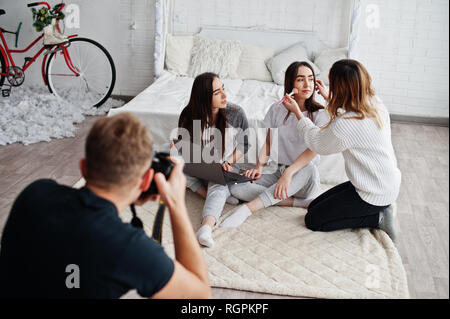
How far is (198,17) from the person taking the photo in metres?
5.02

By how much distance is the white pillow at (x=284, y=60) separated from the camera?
15.0 ft

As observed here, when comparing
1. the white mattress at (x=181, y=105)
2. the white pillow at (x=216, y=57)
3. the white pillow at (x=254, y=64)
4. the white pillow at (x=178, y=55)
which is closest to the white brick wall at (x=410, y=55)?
the white pillow at (x=254, y=64)

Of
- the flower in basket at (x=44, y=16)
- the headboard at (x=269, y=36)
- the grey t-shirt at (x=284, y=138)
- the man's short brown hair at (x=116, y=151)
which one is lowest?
the grey t-shirt at (x=284, y=138)

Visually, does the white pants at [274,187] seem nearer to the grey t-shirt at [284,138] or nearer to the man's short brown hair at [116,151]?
the grey t-shirt at [284,138]

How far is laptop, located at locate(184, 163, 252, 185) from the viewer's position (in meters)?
2.69

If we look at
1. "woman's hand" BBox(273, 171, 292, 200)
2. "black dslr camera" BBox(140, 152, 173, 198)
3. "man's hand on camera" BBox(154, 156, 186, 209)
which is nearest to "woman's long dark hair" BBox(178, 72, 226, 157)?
"woman's hand" BBox(273, 171, 292, 200)

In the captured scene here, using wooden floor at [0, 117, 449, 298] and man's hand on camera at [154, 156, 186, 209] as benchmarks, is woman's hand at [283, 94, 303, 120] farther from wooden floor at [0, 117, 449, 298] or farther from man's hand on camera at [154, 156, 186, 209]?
man's hand on camera at [154, 156, 186, 209]

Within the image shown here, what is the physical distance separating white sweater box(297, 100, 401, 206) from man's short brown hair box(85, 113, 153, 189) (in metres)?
1.32

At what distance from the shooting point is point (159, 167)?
4.34ft

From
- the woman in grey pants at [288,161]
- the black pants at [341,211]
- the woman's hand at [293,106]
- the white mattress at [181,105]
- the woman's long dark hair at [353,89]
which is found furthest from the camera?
the white mattress at [181,105]

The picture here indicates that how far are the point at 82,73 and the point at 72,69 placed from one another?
0.42ft

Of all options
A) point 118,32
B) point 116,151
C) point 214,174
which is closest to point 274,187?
point 214,174

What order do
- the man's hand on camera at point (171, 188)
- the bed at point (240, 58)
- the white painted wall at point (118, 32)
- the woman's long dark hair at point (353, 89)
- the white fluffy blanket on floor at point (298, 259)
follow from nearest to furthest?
the man's hand on camera at point (171, 188), the white fluffy blanket on floor at point (298, 259), the woman's long dark hair at point (353, 89), the bed at point (240, 58), the white painted wall at point (118, 32)
